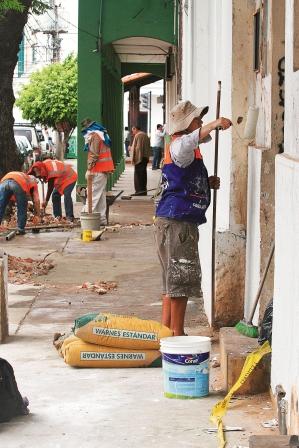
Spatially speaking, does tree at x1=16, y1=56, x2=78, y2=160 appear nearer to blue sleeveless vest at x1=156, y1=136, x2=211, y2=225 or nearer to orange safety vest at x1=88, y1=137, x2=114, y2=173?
orange safety vest at x1=88, y1=137, x2=114, y2=173

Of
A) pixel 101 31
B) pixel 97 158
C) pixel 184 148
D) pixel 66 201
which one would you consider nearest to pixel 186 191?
pixel 184 148

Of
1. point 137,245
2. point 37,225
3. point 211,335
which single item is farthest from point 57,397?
point 37,225

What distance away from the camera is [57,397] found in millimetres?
6656

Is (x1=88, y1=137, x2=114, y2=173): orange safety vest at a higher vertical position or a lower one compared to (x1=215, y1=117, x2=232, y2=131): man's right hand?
lower

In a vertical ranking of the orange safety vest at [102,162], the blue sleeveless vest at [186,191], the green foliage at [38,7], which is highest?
the green foliage at [38,7]

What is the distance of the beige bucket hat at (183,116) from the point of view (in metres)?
7.59

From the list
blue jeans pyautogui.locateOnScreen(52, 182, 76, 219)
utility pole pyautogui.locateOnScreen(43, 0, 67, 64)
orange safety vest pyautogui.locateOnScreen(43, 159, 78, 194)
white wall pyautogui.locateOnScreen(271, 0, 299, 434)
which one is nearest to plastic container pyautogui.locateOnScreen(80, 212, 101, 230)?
blue jeans pyautogui.locateOnScreen(52, 182, 76, 219)

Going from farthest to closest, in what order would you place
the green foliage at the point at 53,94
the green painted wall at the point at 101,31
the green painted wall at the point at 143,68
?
the green foliage at the point at 53,94, the green painted wall at the point at 143,68, the green painted wall at the point at 101,31

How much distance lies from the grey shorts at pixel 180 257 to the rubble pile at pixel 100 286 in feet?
11.1

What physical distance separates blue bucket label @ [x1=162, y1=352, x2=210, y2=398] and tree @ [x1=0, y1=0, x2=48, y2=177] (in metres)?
13.6

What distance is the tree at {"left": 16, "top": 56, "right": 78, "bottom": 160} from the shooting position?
188ft

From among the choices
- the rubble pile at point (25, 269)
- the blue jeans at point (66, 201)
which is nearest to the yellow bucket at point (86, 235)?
the blue jeans at point (66, 201)

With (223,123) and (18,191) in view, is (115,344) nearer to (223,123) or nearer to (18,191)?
(223,123)

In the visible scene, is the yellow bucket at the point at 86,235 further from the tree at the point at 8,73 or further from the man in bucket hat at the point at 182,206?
the man in bucket hat at the point at 182,206
